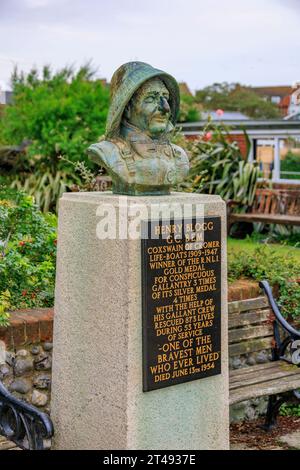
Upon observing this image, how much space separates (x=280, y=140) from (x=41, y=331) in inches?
478

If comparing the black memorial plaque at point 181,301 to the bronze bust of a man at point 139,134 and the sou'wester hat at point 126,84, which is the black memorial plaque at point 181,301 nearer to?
the bronze bust of a man at point 139,134

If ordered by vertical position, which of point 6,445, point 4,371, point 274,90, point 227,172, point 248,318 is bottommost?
point 6,445

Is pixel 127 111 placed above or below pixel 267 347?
above

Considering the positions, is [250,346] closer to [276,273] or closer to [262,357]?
[262,357]

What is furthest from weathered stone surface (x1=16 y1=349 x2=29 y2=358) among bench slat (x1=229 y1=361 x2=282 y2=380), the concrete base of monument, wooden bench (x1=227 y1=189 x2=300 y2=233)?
wooden bench (x1=227 y1=189 x2=300 y2=233)

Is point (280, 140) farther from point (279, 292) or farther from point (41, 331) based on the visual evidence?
point (41, 331)

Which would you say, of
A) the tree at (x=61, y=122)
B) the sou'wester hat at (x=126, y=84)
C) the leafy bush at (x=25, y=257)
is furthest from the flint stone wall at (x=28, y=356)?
the tree at (x=61, y=122)

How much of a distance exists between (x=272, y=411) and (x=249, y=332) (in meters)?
0.58

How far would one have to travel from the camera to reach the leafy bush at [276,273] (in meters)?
6.19

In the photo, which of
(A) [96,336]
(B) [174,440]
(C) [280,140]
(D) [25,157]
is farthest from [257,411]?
(C) [280,140]

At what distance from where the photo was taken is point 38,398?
492 cm

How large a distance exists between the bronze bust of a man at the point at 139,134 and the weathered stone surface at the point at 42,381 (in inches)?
58.2

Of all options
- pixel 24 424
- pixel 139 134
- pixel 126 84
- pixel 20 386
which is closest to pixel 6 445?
pixel 24 424

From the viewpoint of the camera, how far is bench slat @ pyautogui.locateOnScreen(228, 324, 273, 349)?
17.8ft
